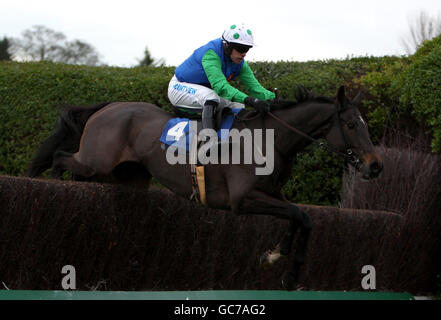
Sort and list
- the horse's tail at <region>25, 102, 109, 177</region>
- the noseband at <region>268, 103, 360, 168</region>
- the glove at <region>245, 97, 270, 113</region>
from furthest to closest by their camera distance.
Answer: the horse's tail at <region>25, 102, 109, 177</region>, the glove at <region>245, 97, 270, 113</region>, the noseband at <region>268, 103, 360, 168</region>

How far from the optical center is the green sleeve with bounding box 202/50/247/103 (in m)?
4.89

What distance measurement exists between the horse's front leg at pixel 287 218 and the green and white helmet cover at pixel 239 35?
132cm

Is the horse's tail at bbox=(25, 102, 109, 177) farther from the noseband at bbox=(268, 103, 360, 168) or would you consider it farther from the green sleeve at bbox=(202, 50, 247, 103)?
the noseband at bbox=(268, 103, 360, 168)

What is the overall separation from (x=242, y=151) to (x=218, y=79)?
2.17 ft

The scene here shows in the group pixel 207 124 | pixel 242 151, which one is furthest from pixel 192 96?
pixel 242 151

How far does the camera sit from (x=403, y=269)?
6941 millimetres

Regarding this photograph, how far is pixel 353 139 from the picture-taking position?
→ 15.0 ft

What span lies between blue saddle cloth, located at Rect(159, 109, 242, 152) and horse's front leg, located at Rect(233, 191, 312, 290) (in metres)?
0.63

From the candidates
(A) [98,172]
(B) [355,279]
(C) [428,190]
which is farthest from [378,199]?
(A) [98,172]

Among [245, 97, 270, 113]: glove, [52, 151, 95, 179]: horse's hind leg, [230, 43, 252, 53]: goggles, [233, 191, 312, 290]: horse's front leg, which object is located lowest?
[233, 191, 312, 290]: horse's front leg

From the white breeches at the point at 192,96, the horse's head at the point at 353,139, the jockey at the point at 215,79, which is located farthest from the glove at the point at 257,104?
the horse's head at the point at 353,139

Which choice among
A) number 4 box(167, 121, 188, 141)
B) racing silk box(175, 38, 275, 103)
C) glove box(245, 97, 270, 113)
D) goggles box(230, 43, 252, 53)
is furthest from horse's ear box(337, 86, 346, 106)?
number 4 box(167, 121, 188, 141)

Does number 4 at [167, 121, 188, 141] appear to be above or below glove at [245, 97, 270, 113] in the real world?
below
